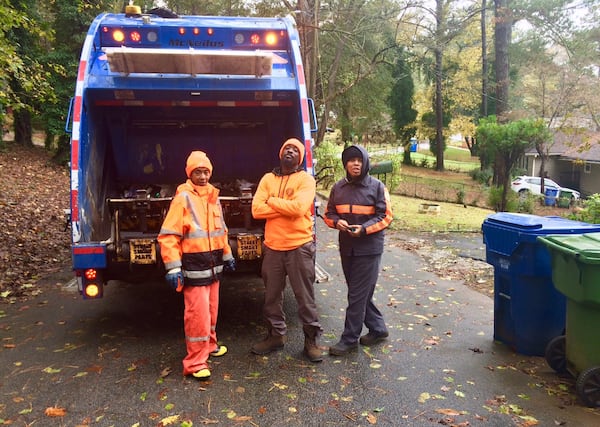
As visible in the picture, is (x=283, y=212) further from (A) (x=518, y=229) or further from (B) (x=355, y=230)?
(A) (x=518, y=229)

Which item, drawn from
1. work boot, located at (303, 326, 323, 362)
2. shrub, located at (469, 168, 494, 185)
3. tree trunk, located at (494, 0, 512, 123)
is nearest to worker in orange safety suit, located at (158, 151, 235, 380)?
work boot, located at (303, 326, 323, 362)

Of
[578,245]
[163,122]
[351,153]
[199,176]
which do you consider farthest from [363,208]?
[163,122]

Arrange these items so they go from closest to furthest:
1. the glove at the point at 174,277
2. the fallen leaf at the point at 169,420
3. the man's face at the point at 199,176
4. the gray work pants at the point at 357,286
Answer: the fallen leaf at the point at 169,420, the glove at the point at 174,277, the man's face at the point at 199,176, the gray work pants at the point at 357,286

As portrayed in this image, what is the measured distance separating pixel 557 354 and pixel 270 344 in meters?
2.11

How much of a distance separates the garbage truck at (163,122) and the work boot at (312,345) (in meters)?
0.75

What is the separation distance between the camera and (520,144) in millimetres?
12984

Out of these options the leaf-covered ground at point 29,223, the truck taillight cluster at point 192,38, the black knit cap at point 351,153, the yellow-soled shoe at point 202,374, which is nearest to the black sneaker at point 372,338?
the yellow-soled shoe at point 202,374

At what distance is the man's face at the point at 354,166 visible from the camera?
A: 3.90 meters

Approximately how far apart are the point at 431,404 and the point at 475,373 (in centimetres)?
65

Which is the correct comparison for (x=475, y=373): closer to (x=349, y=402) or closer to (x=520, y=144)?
(x=349, y=402)

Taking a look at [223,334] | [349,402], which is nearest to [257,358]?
[223,334]

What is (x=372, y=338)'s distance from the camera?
4.26 metres

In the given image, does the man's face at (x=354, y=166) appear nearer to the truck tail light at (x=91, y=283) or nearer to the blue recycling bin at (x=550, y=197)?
the truck tail light at (x=91, y=283)

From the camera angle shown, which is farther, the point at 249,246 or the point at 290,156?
the point at 249,246
